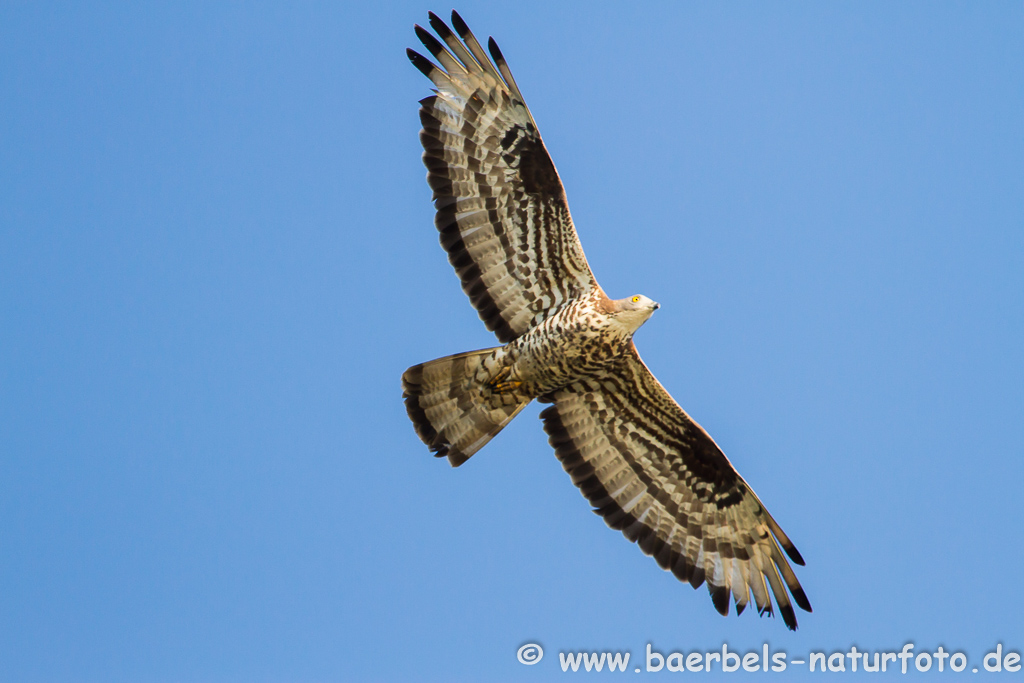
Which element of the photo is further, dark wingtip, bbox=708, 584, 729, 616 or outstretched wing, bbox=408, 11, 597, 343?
dark wingtip, bbox=708, 584, 729, 616

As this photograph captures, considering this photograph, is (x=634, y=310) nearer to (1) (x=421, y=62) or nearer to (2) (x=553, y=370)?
(2) (x=553, y=370)

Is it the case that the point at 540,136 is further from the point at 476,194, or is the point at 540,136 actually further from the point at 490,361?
the point at 490,361

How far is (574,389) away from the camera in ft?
33.7

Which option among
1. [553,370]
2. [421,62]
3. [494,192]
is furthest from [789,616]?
[421,62]

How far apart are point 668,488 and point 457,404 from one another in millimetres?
2336

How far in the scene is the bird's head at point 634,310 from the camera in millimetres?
9305

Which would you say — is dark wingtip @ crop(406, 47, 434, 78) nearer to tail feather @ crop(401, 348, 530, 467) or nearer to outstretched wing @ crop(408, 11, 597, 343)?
outstretched wing @ crop(408, 11, 597, 343)

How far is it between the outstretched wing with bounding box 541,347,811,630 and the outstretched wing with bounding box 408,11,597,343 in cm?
103

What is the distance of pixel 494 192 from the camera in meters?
9.63

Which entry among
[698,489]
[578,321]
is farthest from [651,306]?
[698,489]

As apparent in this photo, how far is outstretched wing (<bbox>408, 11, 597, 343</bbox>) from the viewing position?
9.39 meters

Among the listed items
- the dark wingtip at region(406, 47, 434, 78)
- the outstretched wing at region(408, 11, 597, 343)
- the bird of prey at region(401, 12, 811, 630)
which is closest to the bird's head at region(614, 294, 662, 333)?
the bird of prey at region(401, 12, 811, 630)

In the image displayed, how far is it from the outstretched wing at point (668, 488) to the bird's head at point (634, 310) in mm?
631

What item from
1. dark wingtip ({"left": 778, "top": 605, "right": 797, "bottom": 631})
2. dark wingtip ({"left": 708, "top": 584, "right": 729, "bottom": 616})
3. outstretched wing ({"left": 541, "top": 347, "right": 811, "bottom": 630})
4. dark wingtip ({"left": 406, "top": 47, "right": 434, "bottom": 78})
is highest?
dark wingtip ({"left": 406, "top": 47, "right": 434, "bottom": 78})
